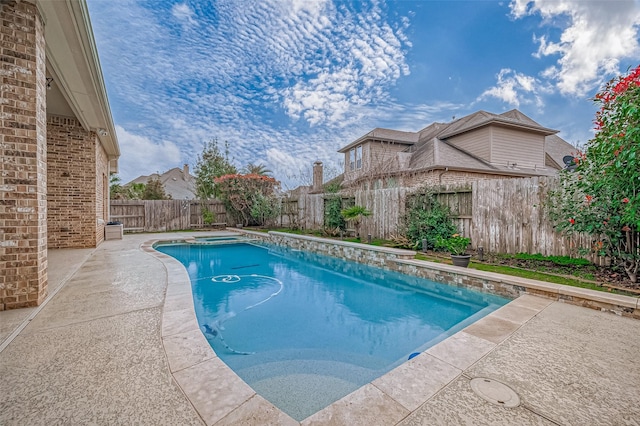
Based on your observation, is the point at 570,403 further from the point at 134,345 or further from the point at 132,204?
the point at 132,204

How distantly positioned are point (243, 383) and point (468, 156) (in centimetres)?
1439

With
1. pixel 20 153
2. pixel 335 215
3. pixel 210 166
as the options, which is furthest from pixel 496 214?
pixel 210 166

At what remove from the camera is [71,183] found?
7.43 metres

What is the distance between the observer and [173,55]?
10305 millimetres

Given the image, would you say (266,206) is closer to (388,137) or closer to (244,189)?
(244,189)

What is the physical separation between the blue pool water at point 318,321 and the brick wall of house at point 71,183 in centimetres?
338

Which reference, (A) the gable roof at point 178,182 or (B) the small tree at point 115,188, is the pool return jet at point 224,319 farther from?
(A) the gable roof at point 178,182

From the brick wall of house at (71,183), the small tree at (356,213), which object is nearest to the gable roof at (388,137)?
the small tree at (356,213)

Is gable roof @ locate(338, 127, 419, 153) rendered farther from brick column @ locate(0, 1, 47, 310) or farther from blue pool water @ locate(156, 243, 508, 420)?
brick column @ locate(0, 1, 47, 310)

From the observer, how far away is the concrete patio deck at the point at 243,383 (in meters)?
1.59

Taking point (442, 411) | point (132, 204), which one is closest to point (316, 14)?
point (442, 411)

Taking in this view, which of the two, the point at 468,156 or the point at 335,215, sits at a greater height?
the point at 468,156

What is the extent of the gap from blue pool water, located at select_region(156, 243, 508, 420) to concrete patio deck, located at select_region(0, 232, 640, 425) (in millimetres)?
656

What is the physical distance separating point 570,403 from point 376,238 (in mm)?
7579
